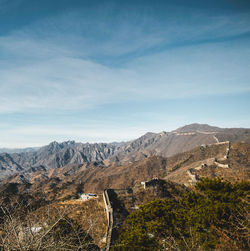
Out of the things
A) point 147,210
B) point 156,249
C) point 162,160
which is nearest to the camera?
point 156,249

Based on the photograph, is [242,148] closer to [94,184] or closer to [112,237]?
[112,237]

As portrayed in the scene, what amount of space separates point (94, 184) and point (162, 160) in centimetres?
7201

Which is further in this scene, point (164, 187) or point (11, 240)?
point (164, 187)

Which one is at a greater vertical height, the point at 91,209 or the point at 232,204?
the point at 232,204

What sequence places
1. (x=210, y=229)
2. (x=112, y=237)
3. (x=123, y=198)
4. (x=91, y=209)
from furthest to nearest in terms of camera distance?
(x=123, y=198) → (x=91, y=209) → (x=112, y=237) → (x=210, y=229)

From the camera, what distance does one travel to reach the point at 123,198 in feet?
114

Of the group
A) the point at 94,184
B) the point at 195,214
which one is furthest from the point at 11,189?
the point at 195,214

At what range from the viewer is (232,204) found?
541 inches

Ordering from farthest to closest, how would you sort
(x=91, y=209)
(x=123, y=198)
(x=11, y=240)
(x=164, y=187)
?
(x=164, y=187), (x=123, y=198), (x=91, y=209), (x=11, y=240)

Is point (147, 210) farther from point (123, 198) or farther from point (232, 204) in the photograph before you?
point (123, 198)

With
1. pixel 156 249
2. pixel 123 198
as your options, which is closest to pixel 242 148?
pixel 123 198

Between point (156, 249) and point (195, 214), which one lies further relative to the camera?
point (195, 214)

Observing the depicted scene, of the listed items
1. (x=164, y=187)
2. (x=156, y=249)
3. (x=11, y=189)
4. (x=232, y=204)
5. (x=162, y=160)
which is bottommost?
(x=11, y=189)

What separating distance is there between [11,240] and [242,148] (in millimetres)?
93333
